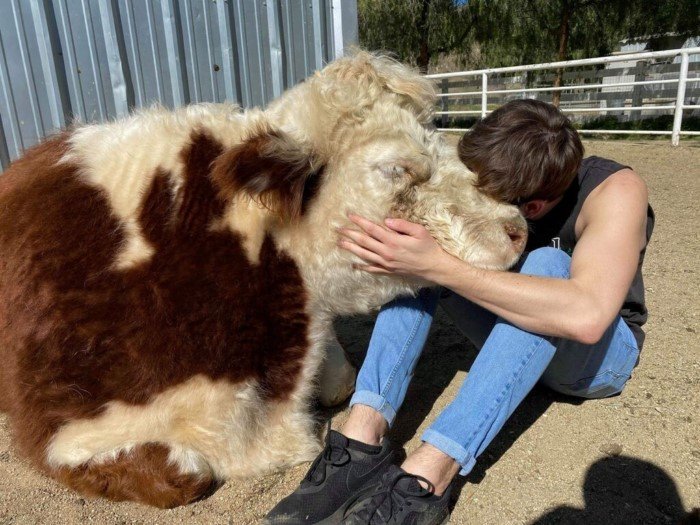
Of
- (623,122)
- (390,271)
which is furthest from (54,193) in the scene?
(623,122)

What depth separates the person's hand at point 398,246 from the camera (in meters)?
1.80

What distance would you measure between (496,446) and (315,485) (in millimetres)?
781

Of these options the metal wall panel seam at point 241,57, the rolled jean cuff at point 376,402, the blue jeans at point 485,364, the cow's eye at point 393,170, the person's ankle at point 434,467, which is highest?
the metal wall panel seam at point 241,57

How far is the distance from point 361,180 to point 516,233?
565mm

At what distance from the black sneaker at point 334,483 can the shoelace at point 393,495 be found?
0.07 metres

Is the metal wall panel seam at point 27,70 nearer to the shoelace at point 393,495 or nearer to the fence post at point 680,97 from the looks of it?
the shoelace at point 393,495

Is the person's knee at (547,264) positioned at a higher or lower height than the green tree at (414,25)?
lower

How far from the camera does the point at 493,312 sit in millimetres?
1897

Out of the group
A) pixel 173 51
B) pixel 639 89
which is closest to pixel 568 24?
pixel 639 89

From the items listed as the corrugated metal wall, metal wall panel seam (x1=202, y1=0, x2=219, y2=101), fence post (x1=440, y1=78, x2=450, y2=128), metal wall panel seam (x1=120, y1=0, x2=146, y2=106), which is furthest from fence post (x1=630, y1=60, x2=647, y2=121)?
metal wall panel seam (x1=120, y1=0, x2=146, y2=106)

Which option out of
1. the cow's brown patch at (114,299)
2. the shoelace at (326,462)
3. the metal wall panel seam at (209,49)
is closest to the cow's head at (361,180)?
the cow's brown patch at (114,299)

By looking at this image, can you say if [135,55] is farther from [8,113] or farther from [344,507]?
[344,507]

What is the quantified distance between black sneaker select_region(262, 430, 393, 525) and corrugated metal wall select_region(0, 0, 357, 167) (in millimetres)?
2188

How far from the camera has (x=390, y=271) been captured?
190 centimetres
